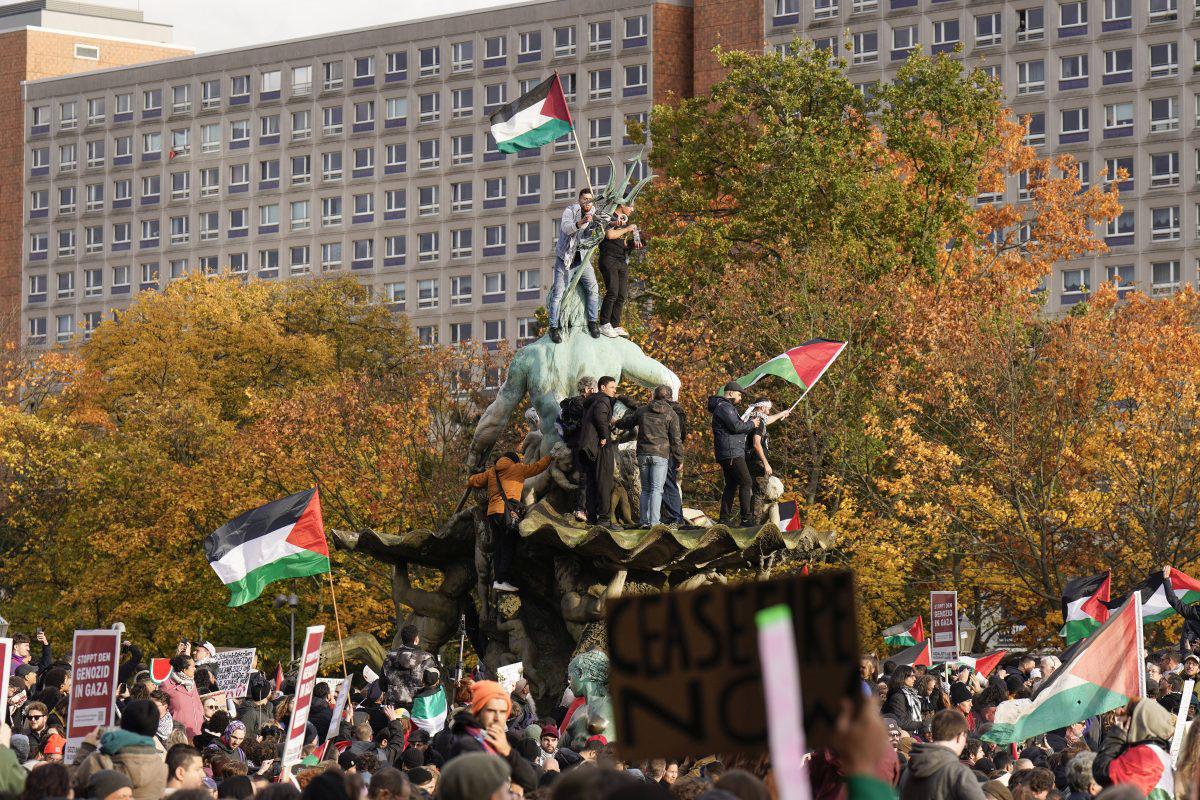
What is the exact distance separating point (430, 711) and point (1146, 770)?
28.7 feet

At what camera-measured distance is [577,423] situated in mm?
22922

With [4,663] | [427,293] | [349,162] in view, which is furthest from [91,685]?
[349,162]

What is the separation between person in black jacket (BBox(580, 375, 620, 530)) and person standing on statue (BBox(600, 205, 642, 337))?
2037 millimetres

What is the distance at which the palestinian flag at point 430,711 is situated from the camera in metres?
17.8

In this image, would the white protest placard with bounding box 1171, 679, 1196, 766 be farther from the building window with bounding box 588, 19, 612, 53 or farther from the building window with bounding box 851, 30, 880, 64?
the building window with bounding box 588, 19, 612, 53

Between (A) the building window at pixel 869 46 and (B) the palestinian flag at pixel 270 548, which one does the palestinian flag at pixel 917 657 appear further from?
(A) the building window at pixel 869 46

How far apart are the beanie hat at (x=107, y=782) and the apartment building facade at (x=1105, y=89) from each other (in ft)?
243

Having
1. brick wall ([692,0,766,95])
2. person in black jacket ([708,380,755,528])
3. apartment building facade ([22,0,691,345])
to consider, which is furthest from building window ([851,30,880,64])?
person in black jacket ([708,380,755,528])

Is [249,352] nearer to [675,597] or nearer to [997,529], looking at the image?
[997,529]

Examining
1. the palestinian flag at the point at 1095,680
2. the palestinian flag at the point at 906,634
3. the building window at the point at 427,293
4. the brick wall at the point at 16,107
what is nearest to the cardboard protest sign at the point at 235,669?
the palestinian flag at the point at 1095,680

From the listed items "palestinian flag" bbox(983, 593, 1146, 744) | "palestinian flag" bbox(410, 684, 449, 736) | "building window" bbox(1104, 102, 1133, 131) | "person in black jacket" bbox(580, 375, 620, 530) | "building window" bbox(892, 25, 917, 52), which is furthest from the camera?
"building window" bbox(892, 25, 917, 52)

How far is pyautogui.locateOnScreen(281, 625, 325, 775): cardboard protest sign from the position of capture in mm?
11312

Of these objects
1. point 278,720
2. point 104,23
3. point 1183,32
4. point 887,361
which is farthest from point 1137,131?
point 278,720

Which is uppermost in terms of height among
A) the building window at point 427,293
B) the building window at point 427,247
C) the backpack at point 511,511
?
the building window at point 427,247
